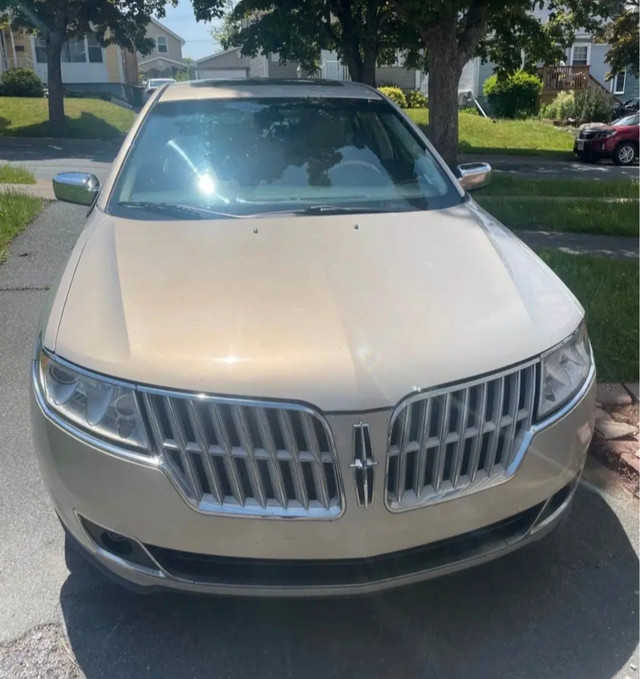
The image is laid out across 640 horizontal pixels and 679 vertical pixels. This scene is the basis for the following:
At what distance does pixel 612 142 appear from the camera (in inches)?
792

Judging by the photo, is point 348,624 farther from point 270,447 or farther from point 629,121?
point 629,121

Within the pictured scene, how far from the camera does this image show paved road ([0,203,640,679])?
2.37 metres

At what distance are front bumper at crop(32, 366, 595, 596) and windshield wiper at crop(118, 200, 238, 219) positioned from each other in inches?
48.0

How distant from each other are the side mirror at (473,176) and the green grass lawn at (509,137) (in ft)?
59.6

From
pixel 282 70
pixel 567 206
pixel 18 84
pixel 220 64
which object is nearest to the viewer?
pixel 567 206

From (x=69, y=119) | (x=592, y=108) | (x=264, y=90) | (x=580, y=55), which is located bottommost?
(x=592, y=108)

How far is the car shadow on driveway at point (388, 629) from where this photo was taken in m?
2.37

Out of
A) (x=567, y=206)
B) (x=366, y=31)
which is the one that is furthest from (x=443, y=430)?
(x=366, y=31)

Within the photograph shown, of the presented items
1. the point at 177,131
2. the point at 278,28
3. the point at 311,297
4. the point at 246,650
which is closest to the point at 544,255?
the point at 177,131

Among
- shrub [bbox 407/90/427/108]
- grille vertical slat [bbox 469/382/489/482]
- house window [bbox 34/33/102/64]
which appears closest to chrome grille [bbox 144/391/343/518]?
grille vertical slat [bbox 469/382/489/482]

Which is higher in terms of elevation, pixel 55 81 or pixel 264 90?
pixel 55 81

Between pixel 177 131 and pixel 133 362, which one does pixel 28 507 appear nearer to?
pixel 133 362

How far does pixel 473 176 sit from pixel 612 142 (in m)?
18.0

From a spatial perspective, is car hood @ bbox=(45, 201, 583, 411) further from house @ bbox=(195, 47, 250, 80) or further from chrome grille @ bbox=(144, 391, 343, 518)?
house @ bbox=(195, 47, 250, 80)
